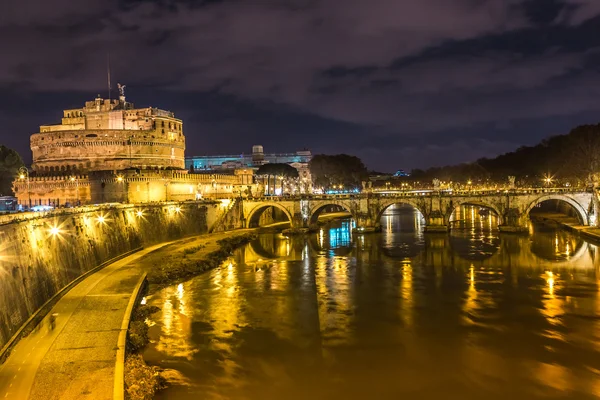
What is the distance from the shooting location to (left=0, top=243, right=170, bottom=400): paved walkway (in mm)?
12758

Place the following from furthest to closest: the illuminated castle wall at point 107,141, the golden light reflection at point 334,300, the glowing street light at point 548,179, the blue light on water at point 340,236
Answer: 1. the glowing street light at point 548,179
2. the illuminated castle wall at point 107,141
3. the blue light on water at point 340,236
4. the golden light reflection at point 334,300

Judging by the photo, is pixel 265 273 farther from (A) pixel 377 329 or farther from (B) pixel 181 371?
(B) pixel 181 371

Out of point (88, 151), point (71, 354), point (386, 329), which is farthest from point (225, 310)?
point (88, 151)

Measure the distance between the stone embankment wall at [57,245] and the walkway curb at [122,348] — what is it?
3.27 meters

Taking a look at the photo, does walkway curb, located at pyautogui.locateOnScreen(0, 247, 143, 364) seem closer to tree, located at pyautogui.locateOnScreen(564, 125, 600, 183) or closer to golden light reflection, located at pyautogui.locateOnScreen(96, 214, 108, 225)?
golden light reflection, located at pyautogui.locateOnScreen(96, 214, 108, 225)

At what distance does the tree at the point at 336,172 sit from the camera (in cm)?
10219

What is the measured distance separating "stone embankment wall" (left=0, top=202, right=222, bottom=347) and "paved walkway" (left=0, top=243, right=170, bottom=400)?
88 cm

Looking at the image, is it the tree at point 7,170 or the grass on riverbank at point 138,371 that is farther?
the tree at point 7,170

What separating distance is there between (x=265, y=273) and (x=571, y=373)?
19.4m

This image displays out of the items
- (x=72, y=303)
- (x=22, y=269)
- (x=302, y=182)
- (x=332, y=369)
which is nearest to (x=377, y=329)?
(x=332, y=369)

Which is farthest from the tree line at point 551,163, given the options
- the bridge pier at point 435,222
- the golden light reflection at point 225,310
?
the golden light reflection at point 225,310

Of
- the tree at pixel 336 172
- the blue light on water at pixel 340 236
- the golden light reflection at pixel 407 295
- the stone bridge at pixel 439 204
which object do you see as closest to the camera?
the golden light reflection at pixel 407 295

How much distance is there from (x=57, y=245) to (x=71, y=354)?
10.1 metres

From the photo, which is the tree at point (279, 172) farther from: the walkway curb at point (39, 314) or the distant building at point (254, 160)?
the walkway curb at point (39, 314)
